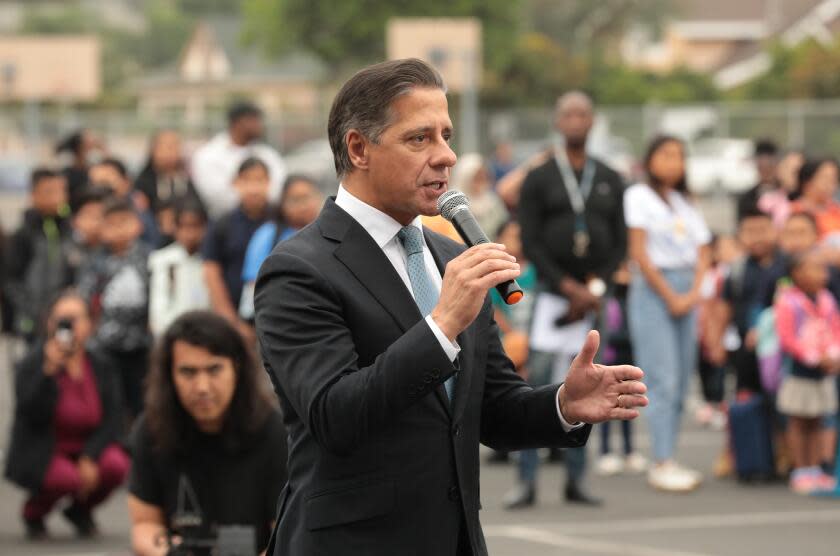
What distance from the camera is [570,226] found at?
1032 cm

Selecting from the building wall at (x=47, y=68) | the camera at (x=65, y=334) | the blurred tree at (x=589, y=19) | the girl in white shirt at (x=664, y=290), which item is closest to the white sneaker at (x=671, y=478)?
the girl in white shirt at (x=664, y=290)

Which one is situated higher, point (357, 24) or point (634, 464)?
A: point (357, 24)

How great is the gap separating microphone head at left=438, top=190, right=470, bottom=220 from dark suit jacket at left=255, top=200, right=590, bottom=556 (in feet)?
0.63

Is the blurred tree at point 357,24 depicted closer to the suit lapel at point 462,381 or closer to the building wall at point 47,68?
the building wall at point 47,68

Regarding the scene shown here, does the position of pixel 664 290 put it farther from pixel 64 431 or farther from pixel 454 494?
pixel 454 494

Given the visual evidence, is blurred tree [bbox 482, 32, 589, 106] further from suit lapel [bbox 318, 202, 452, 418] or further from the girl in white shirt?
suit lapel [bbox 318, 202, 452, 418]

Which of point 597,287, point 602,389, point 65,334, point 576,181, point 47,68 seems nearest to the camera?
point 602,389

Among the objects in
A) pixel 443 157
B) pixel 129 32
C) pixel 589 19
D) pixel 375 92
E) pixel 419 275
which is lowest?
pixel 419 275

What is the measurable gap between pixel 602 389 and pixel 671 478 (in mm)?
7011

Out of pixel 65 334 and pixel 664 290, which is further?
pixel 664 290

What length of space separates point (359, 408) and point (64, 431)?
6333 millimetres

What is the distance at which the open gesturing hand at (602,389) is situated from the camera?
13.4ft

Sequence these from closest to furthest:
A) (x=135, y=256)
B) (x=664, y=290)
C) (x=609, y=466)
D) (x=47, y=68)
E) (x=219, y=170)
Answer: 1. (x=664, y=290)
2. (x=135, y=256)
3. (x=609, y=466)
4. (x=219, y=170)
5. (x=47, y=68)

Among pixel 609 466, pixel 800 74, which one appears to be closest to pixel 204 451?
pixel 609 466
